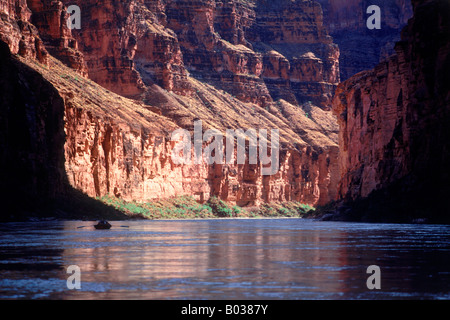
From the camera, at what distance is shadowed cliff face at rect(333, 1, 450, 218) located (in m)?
82.4

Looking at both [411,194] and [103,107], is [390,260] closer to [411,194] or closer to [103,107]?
[411,194]

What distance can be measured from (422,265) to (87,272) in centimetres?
1385

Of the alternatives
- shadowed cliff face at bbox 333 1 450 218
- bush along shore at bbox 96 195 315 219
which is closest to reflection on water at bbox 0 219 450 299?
shadowed cliff face at bbox 333 1 450 218

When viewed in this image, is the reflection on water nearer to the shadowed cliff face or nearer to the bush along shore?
the shadowed cliff face

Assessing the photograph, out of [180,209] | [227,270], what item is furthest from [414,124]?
[180,209]

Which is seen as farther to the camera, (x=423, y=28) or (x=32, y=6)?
(x=32, y=6)

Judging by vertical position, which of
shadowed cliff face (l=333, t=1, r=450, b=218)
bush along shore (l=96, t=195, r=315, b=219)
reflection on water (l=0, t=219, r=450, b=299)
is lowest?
bush along shore (l=96, t=195, r=315, b=219)

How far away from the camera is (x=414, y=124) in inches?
3506

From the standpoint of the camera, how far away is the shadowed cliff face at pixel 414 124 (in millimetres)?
82375

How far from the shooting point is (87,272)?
3155 centimetres

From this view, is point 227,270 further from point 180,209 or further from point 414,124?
point 180,209

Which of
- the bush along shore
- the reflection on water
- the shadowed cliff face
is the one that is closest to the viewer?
the reflection on water

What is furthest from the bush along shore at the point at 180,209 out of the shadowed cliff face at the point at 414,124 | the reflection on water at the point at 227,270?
the reflection on water at the point at 227,270
